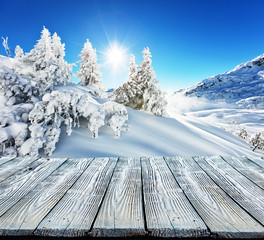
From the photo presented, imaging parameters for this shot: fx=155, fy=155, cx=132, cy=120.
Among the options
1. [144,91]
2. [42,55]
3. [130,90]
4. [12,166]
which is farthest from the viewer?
[42,55]

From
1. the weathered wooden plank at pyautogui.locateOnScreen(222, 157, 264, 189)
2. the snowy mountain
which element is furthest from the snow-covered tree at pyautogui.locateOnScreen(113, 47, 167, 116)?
the snowy mountain

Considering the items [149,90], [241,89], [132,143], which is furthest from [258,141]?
[241,89]

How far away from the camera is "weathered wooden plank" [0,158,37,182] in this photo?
5.32 ft

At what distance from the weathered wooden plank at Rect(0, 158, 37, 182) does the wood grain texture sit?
43.5 inches

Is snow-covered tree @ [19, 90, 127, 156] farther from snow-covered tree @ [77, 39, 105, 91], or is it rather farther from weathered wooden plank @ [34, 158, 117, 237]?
snow-covered tree @ [77, 39, 105, 91]

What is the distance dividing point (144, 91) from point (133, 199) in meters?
13.8

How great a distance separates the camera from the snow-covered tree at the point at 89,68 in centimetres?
2122

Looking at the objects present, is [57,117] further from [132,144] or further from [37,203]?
[37,203]

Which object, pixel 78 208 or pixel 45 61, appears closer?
pixel 78 208

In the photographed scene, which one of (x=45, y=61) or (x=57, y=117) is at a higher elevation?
(x=45, y=61)

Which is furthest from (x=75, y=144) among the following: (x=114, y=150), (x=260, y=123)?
(x=260, y=123)

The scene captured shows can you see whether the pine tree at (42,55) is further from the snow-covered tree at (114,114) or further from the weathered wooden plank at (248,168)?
the weathered wooden plank at (248,168)

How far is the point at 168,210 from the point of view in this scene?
3.27 feet

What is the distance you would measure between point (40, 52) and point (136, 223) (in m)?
19.3
